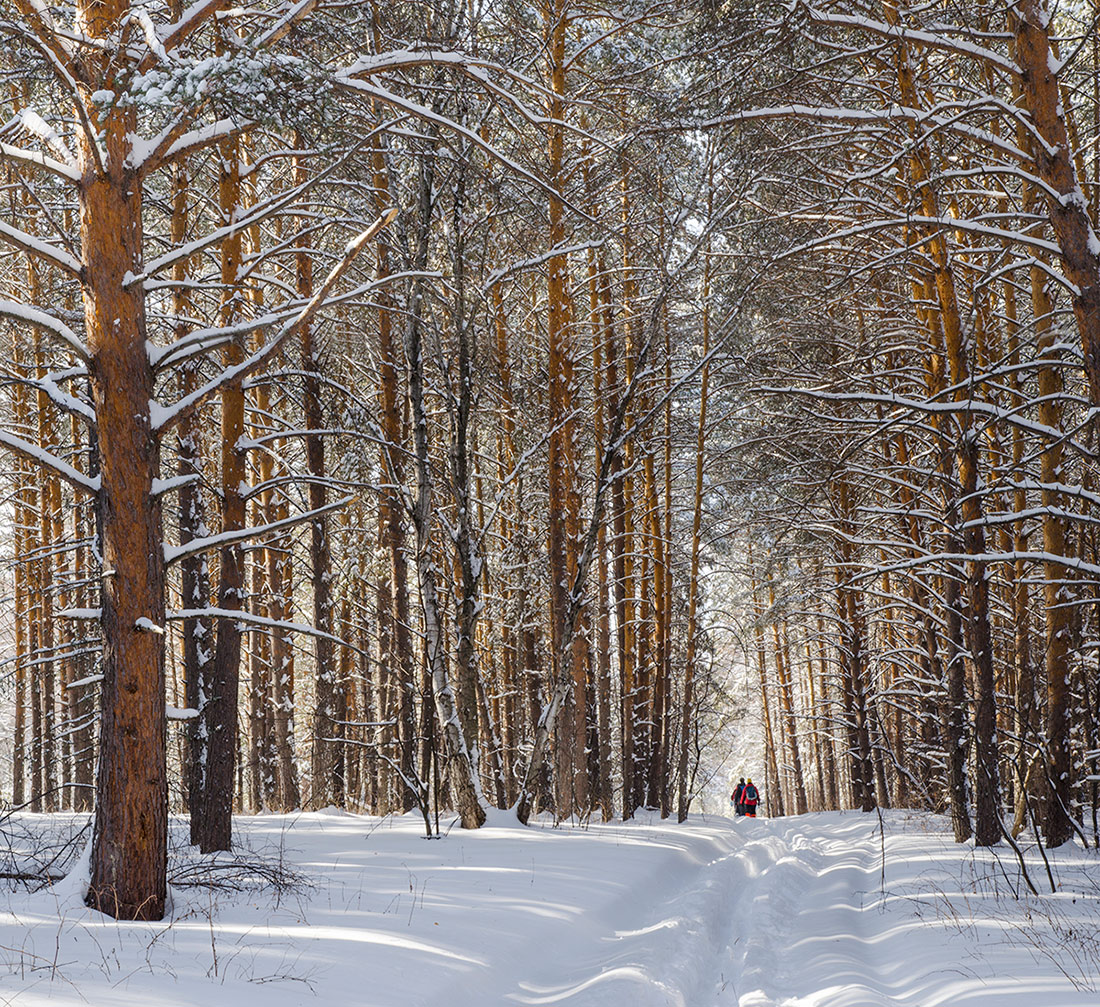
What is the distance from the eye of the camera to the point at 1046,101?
6609 mm

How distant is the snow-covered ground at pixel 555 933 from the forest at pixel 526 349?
0.74 meters

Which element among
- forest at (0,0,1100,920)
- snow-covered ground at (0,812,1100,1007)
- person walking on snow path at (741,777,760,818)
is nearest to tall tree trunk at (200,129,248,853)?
forest at (0,0,1100,920)

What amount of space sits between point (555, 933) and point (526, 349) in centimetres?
1095

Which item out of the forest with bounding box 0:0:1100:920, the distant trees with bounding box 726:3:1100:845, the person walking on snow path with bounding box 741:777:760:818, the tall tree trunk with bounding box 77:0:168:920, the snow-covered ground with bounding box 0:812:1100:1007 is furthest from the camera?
the person walking on snow path with bounding box 741:777:760:818

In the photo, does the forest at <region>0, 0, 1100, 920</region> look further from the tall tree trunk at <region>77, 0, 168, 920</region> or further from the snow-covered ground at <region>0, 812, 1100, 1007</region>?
the snow-covered ground at <region>0, 812, 1100, 1007</region>

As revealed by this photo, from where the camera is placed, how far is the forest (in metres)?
5.63

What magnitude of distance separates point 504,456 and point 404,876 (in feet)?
44.0

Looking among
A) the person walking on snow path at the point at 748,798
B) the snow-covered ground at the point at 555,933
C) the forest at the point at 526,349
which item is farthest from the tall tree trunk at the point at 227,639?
the person walking on snow path at the point at 748,798

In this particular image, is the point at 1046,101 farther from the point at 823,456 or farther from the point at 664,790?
the point at 664,790

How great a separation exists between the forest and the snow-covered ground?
0.74 metres

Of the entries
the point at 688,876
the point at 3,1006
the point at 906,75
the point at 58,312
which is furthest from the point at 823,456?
the point at 3,1006

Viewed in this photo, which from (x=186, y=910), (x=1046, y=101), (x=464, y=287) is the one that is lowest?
(x=186, y=910)

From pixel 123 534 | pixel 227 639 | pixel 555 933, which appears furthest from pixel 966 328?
pixel 123 534

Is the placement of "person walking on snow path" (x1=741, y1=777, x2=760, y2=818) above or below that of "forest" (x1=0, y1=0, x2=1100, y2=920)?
below
